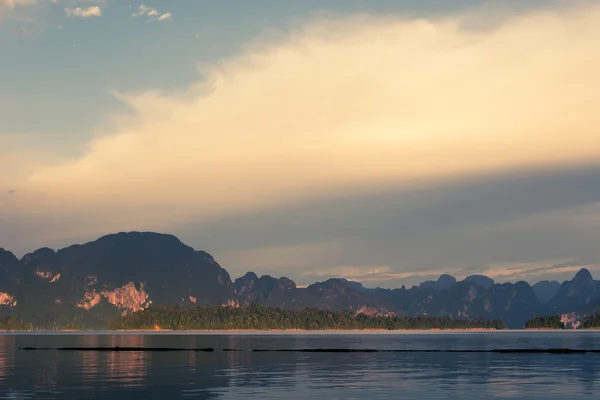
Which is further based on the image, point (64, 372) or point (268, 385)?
point (64, 372)

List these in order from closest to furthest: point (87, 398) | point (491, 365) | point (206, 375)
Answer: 1. point (87, 398)
2. point (206, 375)
3. point (491, 365)

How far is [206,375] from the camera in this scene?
10569 centimetres

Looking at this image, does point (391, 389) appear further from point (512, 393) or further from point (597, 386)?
point (597, 386)

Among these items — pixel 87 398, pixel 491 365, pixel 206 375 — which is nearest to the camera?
pixel 87 398

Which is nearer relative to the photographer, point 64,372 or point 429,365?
point 64,372

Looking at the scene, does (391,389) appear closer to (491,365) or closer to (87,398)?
(87,398)

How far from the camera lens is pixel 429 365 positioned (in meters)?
133

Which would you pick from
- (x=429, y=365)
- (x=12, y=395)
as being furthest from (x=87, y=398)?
(x=429, y=365)

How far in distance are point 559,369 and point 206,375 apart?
163ft

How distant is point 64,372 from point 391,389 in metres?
48.7

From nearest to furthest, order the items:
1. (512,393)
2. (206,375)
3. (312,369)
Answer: (512,393) → (206,375) → (312,369)

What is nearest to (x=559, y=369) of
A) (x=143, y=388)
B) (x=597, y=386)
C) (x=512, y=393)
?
(x=597, y=386)

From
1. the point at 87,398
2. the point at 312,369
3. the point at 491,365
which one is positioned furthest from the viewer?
the point at 491,365

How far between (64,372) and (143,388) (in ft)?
99.4
